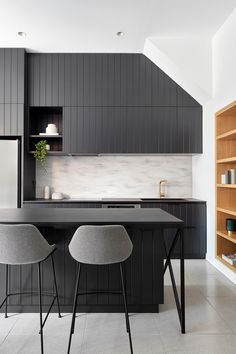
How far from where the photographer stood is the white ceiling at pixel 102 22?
325 cm

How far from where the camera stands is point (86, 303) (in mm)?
2570

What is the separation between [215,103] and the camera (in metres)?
3.97

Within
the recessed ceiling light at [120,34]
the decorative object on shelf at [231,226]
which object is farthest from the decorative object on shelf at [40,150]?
the decorative object on shelf at [231,226]

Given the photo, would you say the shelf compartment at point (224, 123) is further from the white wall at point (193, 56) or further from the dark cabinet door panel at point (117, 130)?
the dark cabinet door panel at point (117, 130)

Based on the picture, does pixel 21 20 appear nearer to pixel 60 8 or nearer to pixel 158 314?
pixel 60 8

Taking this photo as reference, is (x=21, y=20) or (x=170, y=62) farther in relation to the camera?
(x=170, y=62)

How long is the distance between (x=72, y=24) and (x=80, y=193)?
2.60 meters

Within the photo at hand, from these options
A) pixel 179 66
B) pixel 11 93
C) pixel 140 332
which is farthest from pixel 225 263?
pixel 11 93

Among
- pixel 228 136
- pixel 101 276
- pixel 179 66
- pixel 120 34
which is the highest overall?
pixel 120 34

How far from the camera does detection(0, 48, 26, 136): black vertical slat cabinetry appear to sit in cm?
425

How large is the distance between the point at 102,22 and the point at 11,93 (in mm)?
1696

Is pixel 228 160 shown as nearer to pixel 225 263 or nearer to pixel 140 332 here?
pixel 225 263

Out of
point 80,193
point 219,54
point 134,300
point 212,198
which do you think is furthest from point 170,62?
point 134,300

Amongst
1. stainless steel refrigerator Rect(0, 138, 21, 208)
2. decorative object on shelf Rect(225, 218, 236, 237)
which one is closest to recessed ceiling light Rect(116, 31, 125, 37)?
stainless steel refrigerator Rect(0, 138, 21, 208)
